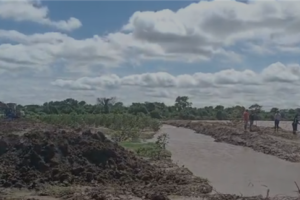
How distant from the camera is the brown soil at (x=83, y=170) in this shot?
14422mm

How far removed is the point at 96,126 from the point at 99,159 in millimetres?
25646

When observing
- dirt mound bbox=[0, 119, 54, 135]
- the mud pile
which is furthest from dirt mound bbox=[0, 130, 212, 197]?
the mud pile

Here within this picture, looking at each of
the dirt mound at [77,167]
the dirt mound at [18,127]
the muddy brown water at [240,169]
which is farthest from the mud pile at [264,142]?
the dirt mound at [18,127]

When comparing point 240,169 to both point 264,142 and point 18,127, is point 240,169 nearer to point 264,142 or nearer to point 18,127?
point 264,142

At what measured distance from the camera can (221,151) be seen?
92.6 feet

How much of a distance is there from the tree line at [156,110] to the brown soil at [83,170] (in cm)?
4228

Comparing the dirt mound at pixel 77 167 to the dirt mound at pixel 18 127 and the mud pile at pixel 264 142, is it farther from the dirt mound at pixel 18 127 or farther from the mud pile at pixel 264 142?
the mud pile at pixel 264 142

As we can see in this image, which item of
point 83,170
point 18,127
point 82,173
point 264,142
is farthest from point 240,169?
point 18,127

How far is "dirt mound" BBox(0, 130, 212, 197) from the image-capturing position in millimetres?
14773

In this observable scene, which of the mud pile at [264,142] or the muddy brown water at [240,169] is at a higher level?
the mud pile at [264,142]

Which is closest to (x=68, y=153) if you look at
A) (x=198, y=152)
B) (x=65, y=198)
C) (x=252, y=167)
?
(x=65, y=198)

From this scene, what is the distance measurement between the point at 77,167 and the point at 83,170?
10.9 inches

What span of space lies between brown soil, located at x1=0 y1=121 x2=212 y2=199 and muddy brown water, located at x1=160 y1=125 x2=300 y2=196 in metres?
1.25

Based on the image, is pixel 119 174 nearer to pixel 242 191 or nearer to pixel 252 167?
pixel 242 191
